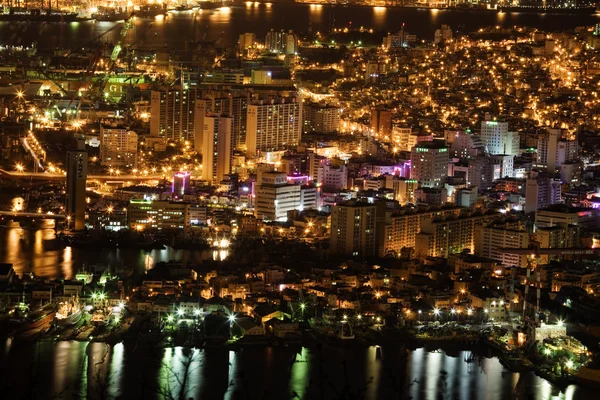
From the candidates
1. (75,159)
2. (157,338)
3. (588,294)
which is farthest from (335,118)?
(157,338)

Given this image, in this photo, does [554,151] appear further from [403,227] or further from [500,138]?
[403,227]

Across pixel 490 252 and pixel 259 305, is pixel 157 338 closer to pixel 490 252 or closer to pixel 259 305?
pixel 259 305

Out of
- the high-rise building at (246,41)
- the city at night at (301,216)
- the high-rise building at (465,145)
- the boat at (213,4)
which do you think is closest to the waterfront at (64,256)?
the city at night at (301,216)

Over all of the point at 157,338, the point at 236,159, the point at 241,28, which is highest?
the point at 241,28

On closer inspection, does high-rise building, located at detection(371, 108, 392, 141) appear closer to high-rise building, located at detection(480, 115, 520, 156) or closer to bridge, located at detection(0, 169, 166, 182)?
high-rise building, located at detection(480, 115, 520, 156)

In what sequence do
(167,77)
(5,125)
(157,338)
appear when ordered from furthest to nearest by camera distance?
(167,77) → (5,125) → (157,338)

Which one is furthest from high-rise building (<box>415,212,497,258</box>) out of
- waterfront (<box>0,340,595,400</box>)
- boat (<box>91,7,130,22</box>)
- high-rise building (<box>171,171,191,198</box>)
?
boat (<box>91,7,130,22</box>)

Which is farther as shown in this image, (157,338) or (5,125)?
(5,125)

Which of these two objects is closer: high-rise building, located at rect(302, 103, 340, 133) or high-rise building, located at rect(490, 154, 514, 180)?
high-rise building, located at rect(490, 154, 514, 180)
